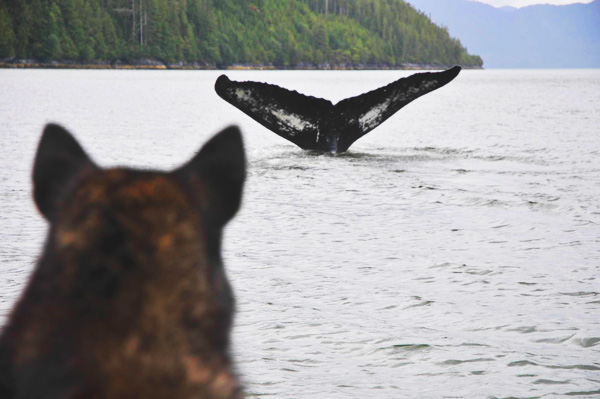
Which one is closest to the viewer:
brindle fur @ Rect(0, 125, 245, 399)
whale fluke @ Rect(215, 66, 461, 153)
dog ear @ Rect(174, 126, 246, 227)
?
brindle fur @ Rect(0, 125, 245, 399)

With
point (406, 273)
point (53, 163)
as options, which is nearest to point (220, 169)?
point (53, 163)

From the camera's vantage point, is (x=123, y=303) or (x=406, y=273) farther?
(x=406, y=273)

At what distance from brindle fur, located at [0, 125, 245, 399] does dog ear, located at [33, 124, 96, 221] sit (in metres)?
0.05

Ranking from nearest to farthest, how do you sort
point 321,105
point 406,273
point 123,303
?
point 123,303, point 406,273, point 321,105

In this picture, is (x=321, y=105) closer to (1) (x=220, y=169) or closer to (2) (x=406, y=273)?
(2) (x=406, y=273)

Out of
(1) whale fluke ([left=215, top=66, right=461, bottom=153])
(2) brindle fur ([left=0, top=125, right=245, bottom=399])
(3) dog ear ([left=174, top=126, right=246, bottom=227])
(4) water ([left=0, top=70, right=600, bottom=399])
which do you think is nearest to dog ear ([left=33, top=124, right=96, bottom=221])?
(2) brindle fur ([left=0, top=125, right=245, bottom=399])

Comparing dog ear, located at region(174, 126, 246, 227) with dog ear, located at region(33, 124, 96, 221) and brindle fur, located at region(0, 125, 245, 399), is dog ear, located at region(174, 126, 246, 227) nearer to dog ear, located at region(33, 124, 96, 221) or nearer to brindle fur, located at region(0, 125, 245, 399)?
brindle fur, located at region(0, 125, 245, 399)

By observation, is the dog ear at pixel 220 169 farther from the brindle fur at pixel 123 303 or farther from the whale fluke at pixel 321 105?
the whale fluke at pixel 321 105

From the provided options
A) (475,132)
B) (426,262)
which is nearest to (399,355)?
(426,262)

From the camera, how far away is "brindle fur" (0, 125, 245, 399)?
1.19 metres

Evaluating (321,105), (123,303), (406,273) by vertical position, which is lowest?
(406,273)

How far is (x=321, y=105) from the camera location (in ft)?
53.6

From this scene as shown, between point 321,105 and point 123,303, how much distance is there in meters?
15.3

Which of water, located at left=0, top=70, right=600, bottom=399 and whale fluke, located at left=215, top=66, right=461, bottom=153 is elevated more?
whale fluke, located at left=215, top=66, right=461, bottom=153
